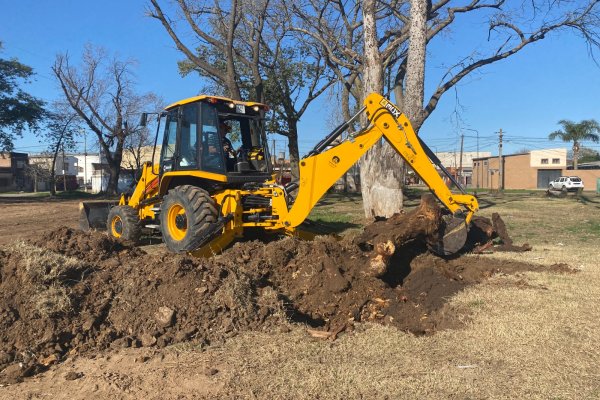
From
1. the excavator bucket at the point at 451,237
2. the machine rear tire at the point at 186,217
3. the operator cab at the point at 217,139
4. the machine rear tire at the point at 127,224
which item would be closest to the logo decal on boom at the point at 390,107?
the excavator bucket at the point at 451,237

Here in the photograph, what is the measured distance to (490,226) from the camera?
9.91 meters

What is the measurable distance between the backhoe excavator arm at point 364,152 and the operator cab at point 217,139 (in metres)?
1.33

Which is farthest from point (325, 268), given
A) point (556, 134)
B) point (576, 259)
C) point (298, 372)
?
point (556, 134)

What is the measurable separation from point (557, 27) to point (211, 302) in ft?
57.4

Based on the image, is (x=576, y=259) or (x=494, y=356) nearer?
(x=494, y=356)

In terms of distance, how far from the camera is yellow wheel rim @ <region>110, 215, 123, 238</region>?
10758 millimetres

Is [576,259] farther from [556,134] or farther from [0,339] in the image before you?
[556,134]

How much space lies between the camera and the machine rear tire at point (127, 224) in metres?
10.4

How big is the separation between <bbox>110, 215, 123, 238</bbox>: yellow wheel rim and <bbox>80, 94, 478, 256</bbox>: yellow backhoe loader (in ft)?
3.05

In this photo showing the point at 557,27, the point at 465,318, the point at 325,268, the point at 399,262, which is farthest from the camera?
the point at 557,27

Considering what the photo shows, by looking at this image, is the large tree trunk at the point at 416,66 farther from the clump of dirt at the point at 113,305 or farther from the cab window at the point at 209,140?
the clump of dirt at the point at 113,305

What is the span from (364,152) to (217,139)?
100 inches

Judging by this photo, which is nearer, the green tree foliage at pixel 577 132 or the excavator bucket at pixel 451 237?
the excavator bucket at pixel 451 237

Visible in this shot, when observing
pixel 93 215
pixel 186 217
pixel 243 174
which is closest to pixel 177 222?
pixel 186 217
